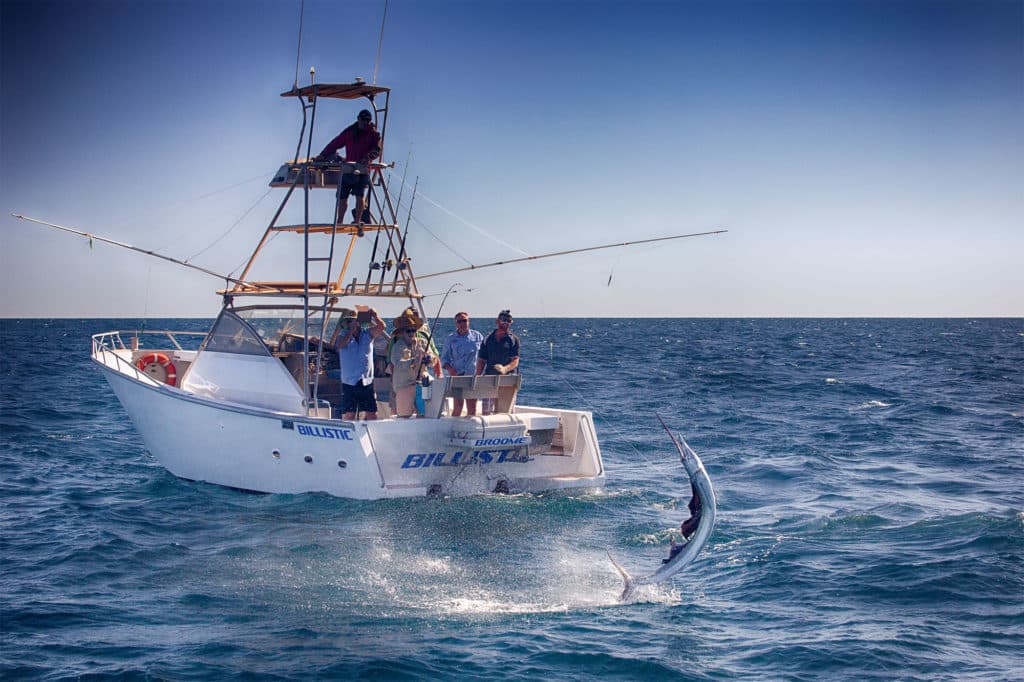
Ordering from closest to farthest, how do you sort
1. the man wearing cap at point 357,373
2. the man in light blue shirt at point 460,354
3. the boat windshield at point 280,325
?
the man wearing cap at point 357,373
the man in light blue shirt at point 460,354
the boat windshield at point 280,325

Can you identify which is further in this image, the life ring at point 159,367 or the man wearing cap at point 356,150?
the life ring at point 159,367

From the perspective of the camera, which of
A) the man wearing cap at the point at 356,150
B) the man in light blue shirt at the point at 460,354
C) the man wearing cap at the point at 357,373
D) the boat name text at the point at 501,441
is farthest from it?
the man wearing cap at the point at 356,150

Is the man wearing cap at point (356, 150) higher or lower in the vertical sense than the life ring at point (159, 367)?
higher

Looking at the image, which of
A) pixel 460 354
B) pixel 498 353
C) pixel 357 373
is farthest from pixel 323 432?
pixel 498 353

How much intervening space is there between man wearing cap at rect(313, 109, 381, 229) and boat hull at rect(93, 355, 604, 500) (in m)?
3.07

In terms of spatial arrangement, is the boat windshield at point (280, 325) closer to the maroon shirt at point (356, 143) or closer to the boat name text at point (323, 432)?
the boat name text at point (323, 432)

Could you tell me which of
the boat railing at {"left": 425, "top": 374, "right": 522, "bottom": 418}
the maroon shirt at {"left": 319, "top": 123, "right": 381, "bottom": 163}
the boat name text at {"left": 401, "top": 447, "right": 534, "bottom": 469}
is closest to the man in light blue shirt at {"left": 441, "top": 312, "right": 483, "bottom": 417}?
the boat railing at {"left": 425, "top": 374, "right": 522, "bottom": 418}

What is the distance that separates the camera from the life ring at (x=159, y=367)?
14.3 meters

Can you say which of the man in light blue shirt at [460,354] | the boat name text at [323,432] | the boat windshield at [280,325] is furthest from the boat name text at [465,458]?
the boat windshield at [280,325]

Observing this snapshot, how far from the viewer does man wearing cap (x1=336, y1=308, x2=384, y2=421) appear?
36.1 feet

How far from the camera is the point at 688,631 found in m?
7.31

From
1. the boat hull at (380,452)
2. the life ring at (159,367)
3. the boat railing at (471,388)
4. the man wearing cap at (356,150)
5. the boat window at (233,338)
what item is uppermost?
the man wearing cap at (356,150)

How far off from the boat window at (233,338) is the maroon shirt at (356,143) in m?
2.44

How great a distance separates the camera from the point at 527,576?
331 inches
